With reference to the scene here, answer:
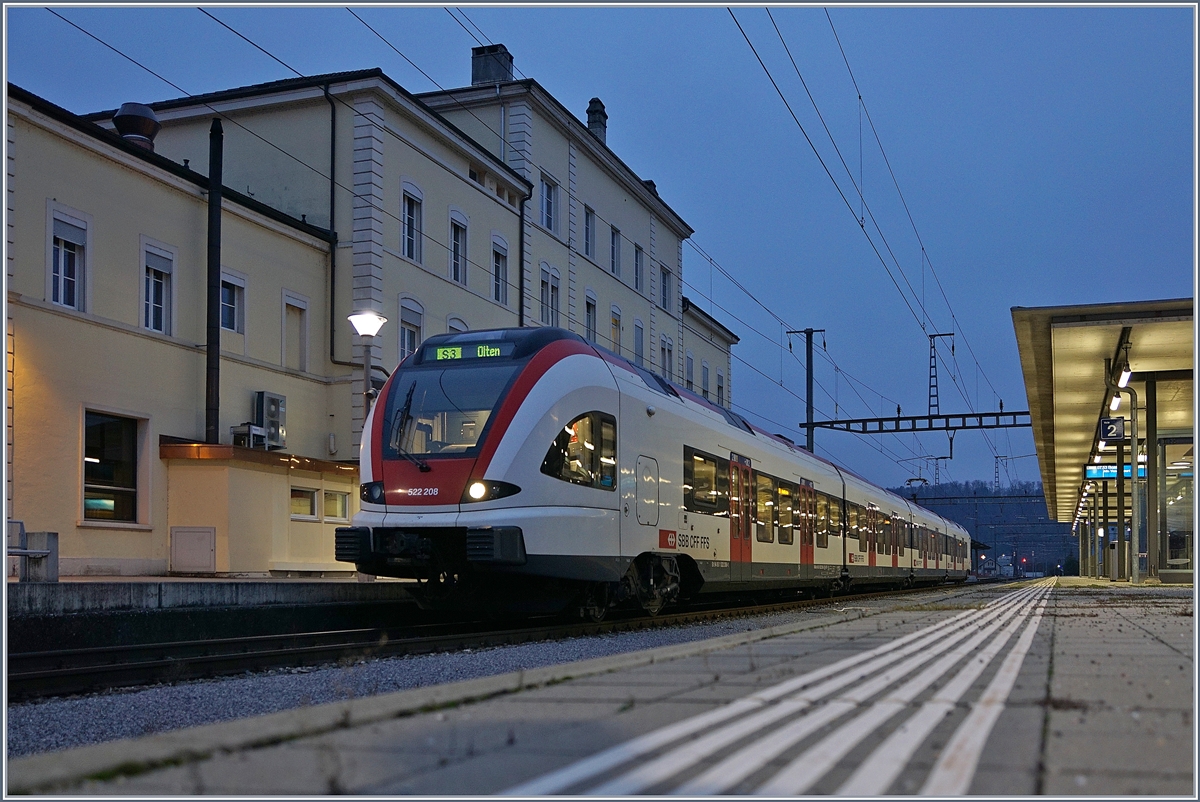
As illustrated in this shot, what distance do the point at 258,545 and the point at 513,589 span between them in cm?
1106

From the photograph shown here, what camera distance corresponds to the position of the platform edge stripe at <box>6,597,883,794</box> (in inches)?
141

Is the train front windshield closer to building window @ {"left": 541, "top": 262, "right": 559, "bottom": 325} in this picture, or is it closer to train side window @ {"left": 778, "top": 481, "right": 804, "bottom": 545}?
train side window @ {"left": 778, "top": 481, "right": 804, "bottom": 545}

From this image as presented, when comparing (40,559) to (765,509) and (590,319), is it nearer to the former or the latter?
(765,509)

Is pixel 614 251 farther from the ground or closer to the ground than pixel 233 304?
farther from the ground

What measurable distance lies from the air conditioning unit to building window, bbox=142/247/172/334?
2424 mm

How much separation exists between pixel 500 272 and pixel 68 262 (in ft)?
47.4

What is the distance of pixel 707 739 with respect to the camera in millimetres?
4168

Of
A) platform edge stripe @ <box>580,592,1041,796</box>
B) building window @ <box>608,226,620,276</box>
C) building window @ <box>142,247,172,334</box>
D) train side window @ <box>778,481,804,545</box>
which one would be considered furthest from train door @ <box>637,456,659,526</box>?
building window @ <box>608,226,620,276</box>

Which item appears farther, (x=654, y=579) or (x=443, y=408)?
(x=654, y=579)

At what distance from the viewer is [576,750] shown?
3984mm

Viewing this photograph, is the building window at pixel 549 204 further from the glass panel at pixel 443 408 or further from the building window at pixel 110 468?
the glass panel at pixel 443 408

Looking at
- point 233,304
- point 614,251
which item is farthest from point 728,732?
point 614,251

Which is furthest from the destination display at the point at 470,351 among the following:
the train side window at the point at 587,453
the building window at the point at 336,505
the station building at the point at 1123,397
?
the station building at the point at 1123,397

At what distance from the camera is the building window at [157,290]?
21.3 metres
